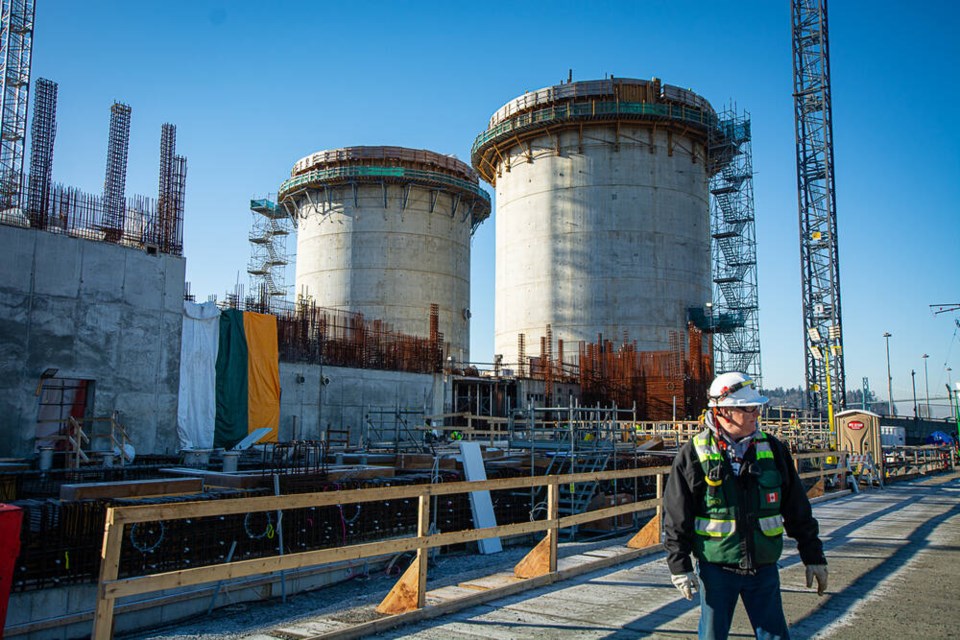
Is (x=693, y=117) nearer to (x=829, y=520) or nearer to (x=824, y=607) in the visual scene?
(x=829, y=520)

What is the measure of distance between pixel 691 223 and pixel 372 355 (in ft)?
84.6

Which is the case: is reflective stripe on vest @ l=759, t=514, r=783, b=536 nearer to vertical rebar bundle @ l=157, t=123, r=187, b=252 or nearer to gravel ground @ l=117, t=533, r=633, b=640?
gravel ground @ l=117, t=533, r=633, b=640

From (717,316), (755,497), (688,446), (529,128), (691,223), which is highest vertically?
(529,128)

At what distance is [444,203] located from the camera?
5203 centimetres

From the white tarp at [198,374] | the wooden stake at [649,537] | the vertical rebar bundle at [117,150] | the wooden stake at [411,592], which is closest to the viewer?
the wooden stake at [411,592]

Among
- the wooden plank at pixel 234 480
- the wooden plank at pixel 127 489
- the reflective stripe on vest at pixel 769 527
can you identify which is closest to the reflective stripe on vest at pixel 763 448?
the reflective stripe on vest at pixel 769 527

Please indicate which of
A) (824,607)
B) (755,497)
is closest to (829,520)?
(824,607)

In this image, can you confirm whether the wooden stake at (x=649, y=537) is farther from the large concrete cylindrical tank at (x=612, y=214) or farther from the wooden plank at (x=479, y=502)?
the large concrete cylindrical tank at (x=612, y=214)

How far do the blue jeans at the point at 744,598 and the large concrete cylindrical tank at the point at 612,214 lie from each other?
1729 inches

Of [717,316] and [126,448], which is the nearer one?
[126,448]

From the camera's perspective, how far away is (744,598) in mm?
4391

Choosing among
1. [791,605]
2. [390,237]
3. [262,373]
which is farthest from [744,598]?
[390,237]

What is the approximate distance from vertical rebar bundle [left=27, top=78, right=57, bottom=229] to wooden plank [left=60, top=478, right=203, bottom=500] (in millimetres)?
10559

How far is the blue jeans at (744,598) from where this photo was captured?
4.33 metres
